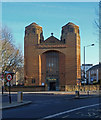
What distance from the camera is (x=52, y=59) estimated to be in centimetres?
6650

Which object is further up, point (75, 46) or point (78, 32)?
point (78, 32)

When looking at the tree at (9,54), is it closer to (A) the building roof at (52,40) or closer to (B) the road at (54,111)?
(A) the building roof at (52,40)

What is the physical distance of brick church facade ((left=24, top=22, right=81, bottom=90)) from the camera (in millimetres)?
64250

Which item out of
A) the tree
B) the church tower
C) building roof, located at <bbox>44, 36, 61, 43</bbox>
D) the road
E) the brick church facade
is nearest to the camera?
the road

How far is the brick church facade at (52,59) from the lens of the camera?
6425 centimetres

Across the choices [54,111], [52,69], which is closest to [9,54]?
[52,69]

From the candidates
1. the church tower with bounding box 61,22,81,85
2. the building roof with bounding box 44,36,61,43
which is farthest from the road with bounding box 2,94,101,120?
the building roof with bounding box 44,36,61,43

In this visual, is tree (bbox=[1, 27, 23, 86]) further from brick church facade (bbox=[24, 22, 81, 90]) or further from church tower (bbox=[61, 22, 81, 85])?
church tower (bbox=[61, 22, 81, 85])

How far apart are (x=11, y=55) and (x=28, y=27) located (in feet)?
61.7

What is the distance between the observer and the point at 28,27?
6756 centimetres

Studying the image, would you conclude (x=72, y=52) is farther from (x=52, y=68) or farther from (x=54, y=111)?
(x=54, y=111)

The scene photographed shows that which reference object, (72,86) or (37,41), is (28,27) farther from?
(72,86)

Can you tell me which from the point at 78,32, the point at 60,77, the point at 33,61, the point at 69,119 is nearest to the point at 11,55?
the point at 33,61

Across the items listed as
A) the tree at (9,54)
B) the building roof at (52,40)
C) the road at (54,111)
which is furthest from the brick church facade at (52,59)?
the road at (54,111)
